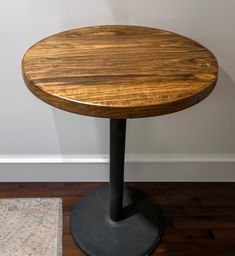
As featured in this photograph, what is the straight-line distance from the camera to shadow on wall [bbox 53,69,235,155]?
1.35 m

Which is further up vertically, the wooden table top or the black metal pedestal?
the wooden table top

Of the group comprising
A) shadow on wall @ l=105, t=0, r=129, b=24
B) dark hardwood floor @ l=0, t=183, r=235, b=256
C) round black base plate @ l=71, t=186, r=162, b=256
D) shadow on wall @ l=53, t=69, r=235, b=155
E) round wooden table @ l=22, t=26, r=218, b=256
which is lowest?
dark hardwood floor @ l=0, t=183, r=235, b=256

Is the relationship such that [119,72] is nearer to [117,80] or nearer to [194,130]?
[117,80]

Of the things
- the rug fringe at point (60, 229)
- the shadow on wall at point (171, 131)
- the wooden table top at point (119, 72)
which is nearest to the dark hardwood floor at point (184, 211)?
the rug fringe at point (60, 229)

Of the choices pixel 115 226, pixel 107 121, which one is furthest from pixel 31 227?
pixel 107 121

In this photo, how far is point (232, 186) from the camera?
5.07 feet

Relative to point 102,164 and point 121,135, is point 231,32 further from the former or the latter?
point 102,164

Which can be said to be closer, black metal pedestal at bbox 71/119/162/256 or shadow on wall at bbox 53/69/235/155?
black metal pedestal at bbox 71/119/162/256

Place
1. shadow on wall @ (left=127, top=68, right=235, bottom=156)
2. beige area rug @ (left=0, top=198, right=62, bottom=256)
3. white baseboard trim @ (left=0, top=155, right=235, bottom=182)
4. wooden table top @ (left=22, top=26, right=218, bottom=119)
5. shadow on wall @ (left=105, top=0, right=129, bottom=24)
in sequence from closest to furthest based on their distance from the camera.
→ wooden table top @ (left=22, top=26, right=218, bottom=119) → shadow on wall @ (left=105, top=0, right=129, bottom=24) → beige area rug @ (left=0, top=198, right=62, bottom=256) → shadow on wall @ (left=127, top=68, right=235, bottom=156) → white baseboard trim @ (left=0, top=155, right=235, bottom=182)

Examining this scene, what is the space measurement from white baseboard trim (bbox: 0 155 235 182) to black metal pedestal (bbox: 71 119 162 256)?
118 mm

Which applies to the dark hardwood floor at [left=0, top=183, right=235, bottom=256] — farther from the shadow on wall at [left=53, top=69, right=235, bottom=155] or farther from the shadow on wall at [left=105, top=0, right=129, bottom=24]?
the shadow on wall at [left=105, top=0, right=129, bottom=24]

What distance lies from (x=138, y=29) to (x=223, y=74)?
1.37 ft

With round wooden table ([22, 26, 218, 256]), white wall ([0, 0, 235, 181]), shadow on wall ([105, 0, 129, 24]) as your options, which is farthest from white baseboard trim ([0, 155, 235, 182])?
shadow on wall ([105, 0, 129, 24])

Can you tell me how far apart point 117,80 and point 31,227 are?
0.81m
